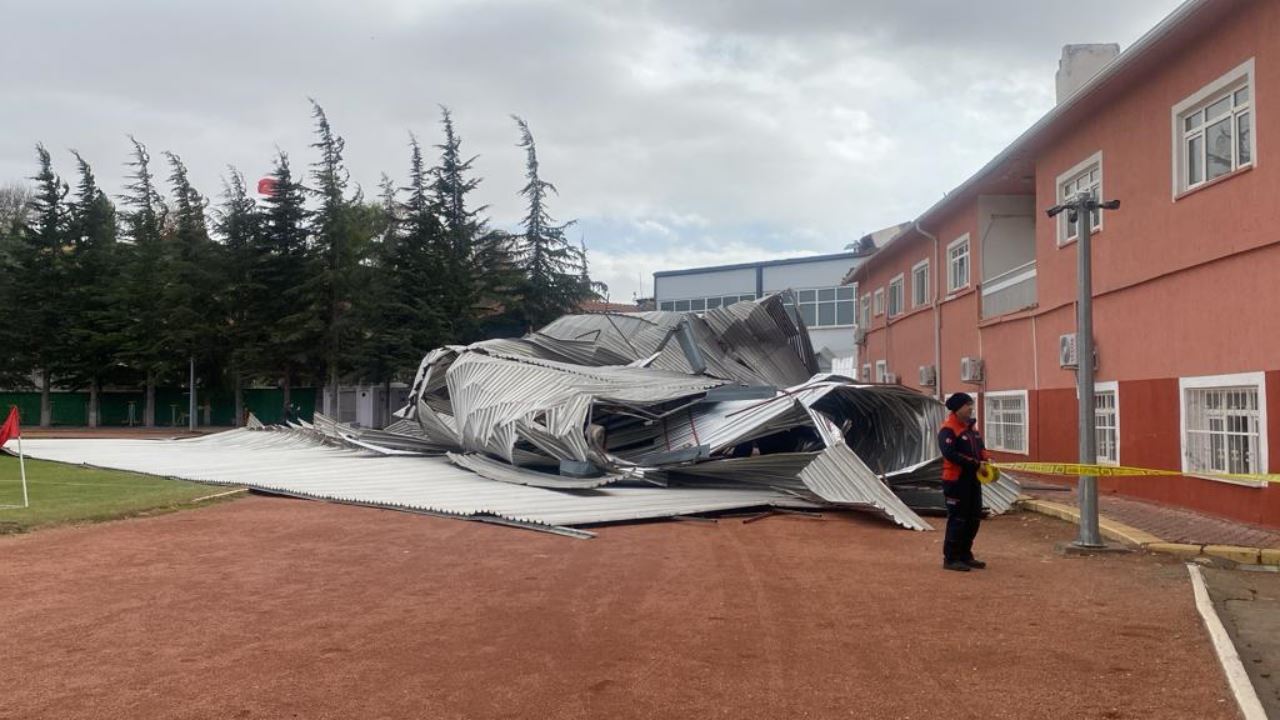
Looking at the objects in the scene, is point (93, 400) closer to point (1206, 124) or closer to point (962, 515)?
point (962, 515)

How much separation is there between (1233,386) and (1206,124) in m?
3.19

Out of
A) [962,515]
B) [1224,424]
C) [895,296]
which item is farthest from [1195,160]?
[895,296]

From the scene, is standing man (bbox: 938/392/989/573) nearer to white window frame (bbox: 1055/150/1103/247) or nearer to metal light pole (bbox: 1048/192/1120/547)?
metal light pole (bbox: 1048/192/1120/547)

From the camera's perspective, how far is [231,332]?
137ft

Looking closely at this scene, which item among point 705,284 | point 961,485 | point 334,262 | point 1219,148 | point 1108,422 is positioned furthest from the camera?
point 705,284

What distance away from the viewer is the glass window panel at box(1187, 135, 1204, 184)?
11695 millimetres

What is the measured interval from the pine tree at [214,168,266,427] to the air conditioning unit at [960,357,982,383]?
29.5 m

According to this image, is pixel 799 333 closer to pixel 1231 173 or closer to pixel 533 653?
pixel 1231 173

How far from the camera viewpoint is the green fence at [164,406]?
46219 millimetres

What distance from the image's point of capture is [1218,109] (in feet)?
37.2

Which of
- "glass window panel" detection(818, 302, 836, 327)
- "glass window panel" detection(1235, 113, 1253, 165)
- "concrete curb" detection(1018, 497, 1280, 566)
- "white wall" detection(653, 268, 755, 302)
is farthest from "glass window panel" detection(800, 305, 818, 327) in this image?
"concrete curb" detection(1018, 497, 1280, 566)

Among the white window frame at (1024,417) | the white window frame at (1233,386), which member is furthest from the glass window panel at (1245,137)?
the white window frame at (1024,417)

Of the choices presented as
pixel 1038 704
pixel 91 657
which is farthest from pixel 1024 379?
pixel 91 657

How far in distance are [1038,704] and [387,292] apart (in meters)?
36.6
